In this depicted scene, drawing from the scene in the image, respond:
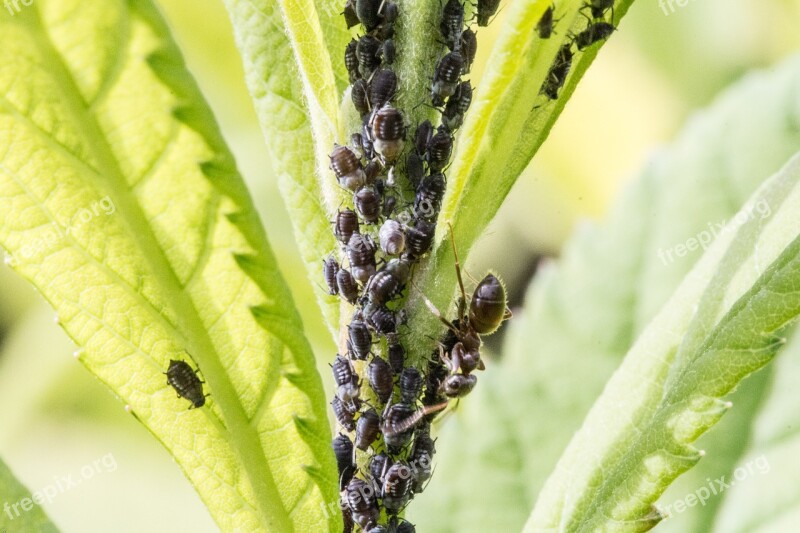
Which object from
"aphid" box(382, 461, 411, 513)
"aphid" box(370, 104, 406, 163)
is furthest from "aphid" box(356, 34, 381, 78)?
"aphid" box(382, 461, 411, 513)

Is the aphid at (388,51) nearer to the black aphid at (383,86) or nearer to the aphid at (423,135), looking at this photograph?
the black aphid at (383,86)

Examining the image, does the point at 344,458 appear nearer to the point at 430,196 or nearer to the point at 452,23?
the point at 430,196

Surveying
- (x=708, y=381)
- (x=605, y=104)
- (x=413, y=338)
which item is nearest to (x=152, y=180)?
(x=413, y=338)

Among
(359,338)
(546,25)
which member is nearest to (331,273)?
(359,338)

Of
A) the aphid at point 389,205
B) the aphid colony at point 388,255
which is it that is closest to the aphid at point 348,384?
the aphid colony at point 388,255

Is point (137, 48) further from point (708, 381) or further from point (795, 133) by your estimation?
point (795, 133)
